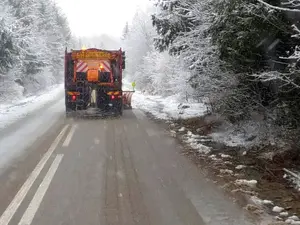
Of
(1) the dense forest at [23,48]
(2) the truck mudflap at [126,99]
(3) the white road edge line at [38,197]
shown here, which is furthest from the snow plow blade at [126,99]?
(3) the white road edge line at [38,197]

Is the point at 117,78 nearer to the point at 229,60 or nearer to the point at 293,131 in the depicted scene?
the point at 229,60

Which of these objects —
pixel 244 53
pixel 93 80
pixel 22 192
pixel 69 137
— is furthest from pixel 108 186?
pixel 93 80

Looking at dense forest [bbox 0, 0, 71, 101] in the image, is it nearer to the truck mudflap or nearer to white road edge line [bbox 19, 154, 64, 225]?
the truck mudflap

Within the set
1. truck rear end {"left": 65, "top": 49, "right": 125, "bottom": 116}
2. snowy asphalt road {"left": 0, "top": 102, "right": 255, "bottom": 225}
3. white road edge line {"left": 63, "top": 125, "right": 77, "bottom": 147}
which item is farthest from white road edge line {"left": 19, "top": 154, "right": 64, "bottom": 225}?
truck rear end {"left": 65, "top": 49, "right": 125, "bottom": 116}

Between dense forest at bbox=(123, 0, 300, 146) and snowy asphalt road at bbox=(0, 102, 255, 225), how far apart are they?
2078mm

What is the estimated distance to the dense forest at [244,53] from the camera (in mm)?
7480

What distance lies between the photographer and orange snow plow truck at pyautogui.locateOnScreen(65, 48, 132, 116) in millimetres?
18328

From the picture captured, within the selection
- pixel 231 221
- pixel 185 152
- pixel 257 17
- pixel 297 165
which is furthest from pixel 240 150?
pixel 231 221

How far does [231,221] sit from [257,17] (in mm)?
4030

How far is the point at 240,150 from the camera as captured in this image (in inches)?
389

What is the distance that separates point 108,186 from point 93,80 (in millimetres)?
12025

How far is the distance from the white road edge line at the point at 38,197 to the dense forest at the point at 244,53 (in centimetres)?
418

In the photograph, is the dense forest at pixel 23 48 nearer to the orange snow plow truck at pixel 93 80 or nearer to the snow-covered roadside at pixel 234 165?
the orange snow plow truck at pixel 93 80

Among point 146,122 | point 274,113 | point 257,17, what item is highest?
point 257,17
